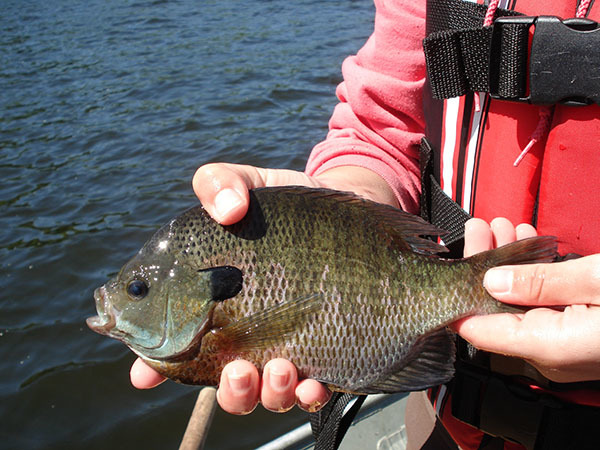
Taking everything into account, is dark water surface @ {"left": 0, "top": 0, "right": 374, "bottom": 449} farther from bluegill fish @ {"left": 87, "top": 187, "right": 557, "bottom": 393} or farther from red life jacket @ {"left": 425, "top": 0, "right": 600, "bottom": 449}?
red life jacket @ {"left": 425, "top": 0, "right": 600, "bottom": 449}

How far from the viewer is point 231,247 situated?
185cm

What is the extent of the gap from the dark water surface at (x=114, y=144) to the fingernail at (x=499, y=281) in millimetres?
3133

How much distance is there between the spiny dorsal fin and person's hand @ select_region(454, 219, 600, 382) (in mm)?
287

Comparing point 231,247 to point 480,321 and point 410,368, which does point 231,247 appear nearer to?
point 410,368

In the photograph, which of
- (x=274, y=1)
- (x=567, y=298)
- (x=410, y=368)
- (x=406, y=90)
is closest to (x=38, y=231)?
(x=406, y=90)

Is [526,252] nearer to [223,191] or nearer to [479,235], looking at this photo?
[479,235]

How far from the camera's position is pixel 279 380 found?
180 centimetres

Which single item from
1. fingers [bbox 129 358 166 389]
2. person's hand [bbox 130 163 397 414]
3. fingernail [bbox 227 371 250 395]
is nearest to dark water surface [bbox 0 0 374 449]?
fingers [bbox 129 358 166 389]

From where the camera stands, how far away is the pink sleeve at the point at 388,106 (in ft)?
8.46

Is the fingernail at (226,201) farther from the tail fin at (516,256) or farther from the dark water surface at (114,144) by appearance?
the dark water surface at (114,144)

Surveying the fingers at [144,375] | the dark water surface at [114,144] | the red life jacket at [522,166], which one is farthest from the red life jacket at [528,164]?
the dark water surface at [114,144]

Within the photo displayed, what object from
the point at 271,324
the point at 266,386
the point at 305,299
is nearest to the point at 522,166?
the point at 305,299

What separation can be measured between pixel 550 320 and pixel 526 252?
0.25 metres

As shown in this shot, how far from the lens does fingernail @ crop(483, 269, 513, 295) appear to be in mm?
1689
